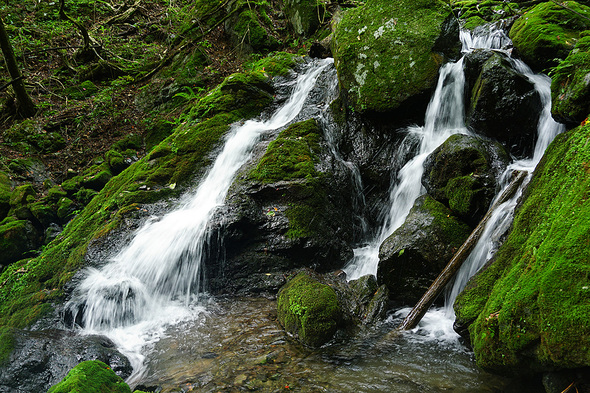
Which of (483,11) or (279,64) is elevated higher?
(483,11)

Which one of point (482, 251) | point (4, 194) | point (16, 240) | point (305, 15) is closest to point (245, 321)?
point (482, 251)

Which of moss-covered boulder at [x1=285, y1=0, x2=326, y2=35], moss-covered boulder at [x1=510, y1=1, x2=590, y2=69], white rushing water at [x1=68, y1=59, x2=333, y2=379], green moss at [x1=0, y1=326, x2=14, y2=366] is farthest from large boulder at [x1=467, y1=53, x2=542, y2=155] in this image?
moss-covered boulder at [x1=285, y1=0, x2=326, y2=35]

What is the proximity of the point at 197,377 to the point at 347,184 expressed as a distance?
4.54 metres

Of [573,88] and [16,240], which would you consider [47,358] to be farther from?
[573,88]

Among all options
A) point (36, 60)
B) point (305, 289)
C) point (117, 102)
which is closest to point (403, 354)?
point (305, 289)

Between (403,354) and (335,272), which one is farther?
(335,272)

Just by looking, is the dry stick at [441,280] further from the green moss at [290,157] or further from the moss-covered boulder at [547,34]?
the moss-covered boulder at [547,34]

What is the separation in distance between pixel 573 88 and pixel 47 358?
7.41 metres

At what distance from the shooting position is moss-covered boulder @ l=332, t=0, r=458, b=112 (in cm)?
713

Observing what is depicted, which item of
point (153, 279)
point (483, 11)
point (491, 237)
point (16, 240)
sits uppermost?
point (483, 11)

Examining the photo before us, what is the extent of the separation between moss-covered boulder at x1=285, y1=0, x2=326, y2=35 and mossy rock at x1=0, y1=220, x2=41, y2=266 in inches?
431

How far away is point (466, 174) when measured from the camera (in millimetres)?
5641

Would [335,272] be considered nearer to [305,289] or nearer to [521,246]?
[305,289]

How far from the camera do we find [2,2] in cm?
1389
